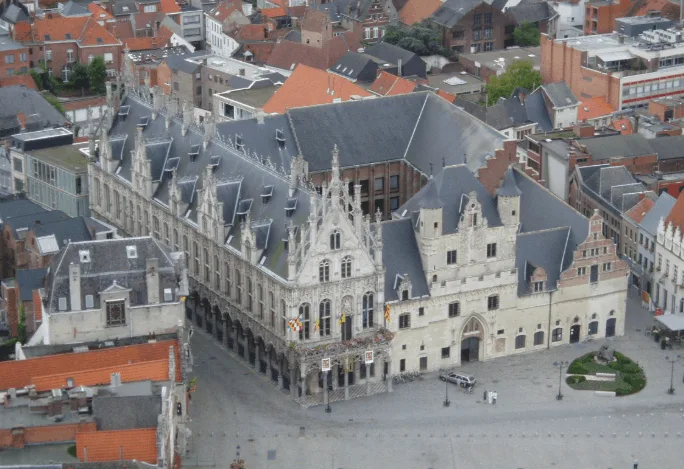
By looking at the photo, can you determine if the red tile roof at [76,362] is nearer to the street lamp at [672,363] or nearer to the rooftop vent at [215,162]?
the rooftop vent at [215,162]

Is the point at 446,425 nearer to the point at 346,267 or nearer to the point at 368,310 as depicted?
the point at 368,310

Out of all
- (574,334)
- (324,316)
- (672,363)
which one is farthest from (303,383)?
(672,363)

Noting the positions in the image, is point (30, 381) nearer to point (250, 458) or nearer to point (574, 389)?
point (250, 458)

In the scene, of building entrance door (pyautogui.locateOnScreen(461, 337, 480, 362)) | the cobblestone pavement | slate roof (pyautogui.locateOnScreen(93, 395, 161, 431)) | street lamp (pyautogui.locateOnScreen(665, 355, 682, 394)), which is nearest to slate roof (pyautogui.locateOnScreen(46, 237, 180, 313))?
the cobblestone pavement

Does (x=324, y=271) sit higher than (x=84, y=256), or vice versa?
(x=84, y=256)

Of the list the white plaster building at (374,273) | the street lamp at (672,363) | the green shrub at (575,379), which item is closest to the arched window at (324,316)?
the white plaster building at (374,273)
